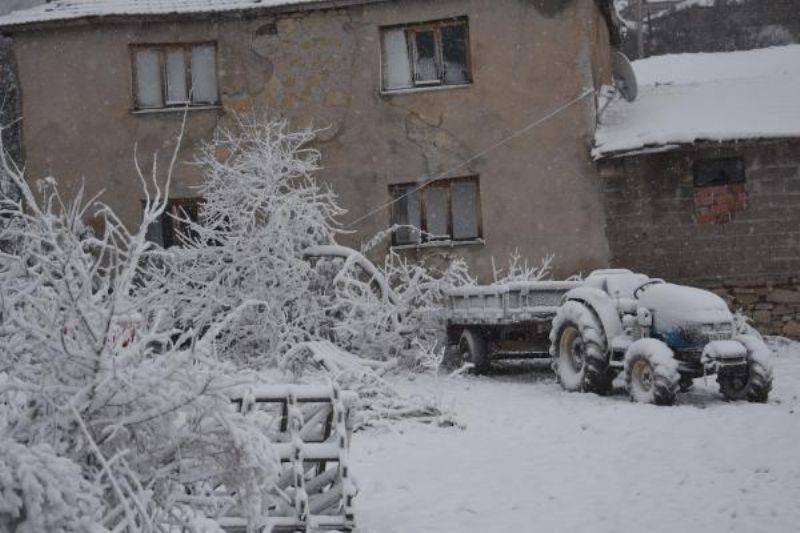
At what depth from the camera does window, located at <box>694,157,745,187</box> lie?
45.9ft

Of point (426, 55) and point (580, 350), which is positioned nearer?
point (580, 350)

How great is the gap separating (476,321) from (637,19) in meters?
19.1

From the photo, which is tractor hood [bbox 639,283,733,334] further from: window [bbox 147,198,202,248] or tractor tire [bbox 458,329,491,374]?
window [bbox 147,198,202,248]

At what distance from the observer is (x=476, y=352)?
12.2 m

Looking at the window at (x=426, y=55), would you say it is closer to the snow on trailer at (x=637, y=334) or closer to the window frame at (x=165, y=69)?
the window frame at (x=165, y=69)

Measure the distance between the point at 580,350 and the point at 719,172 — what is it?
17.3ft

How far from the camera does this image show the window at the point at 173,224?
15172mm

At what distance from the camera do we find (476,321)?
1198 cm

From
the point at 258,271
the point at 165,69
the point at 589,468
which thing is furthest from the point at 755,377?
the point at 165,69

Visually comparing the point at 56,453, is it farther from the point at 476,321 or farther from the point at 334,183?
the point at 334,183

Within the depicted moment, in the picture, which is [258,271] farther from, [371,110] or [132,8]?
[132,8]

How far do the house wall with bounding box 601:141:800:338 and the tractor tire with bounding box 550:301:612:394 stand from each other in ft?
13.9

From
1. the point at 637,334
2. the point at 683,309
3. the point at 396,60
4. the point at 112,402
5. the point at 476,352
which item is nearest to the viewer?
the point at 112,402

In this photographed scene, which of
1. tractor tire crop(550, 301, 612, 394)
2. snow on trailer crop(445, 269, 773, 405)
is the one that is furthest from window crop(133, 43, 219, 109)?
tractor tire crop(550, 301, 612, 394)
